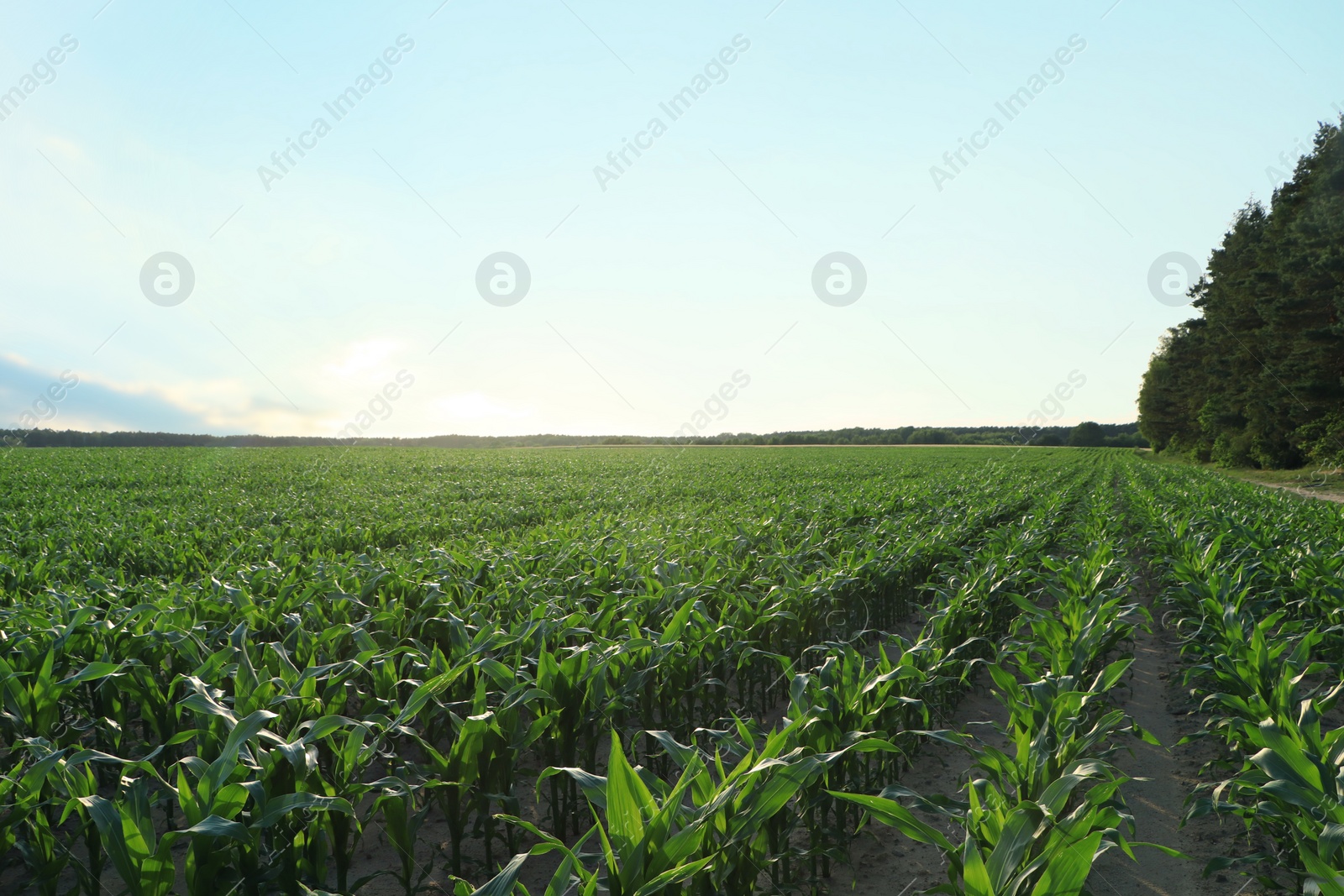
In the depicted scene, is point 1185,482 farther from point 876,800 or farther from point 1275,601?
point 876,800

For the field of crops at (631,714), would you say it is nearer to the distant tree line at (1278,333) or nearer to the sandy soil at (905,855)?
the sandy soil at (905,855)

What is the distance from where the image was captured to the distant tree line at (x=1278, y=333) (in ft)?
88.3

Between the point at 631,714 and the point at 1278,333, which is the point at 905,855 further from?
the point at 1278,333

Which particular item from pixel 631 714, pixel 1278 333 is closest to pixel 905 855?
pixel 631 714

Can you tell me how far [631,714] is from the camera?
5164 mm

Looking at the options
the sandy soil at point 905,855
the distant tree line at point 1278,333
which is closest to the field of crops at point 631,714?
the sandy soil at point 905,855

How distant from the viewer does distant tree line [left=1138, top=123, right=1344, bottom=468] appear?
88.3ft

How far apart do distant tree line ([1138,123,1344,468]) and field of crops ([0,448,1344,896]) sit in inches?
960

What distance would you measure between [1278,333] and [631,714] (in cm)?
3988

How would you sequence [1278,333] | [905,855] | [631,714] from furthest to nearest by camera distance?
[1278,333]
[631,714]
[905,855]

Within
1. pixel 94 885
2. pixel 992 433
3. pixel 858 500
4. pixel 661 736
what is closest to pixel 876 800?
pixel 661 736

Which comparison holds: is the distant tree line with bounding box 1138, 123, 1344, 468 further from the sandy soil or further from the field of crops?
the sandy soil

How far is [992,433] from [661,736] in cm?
11242

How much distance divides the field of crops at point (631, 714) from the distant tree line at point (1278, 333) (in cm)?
2438
